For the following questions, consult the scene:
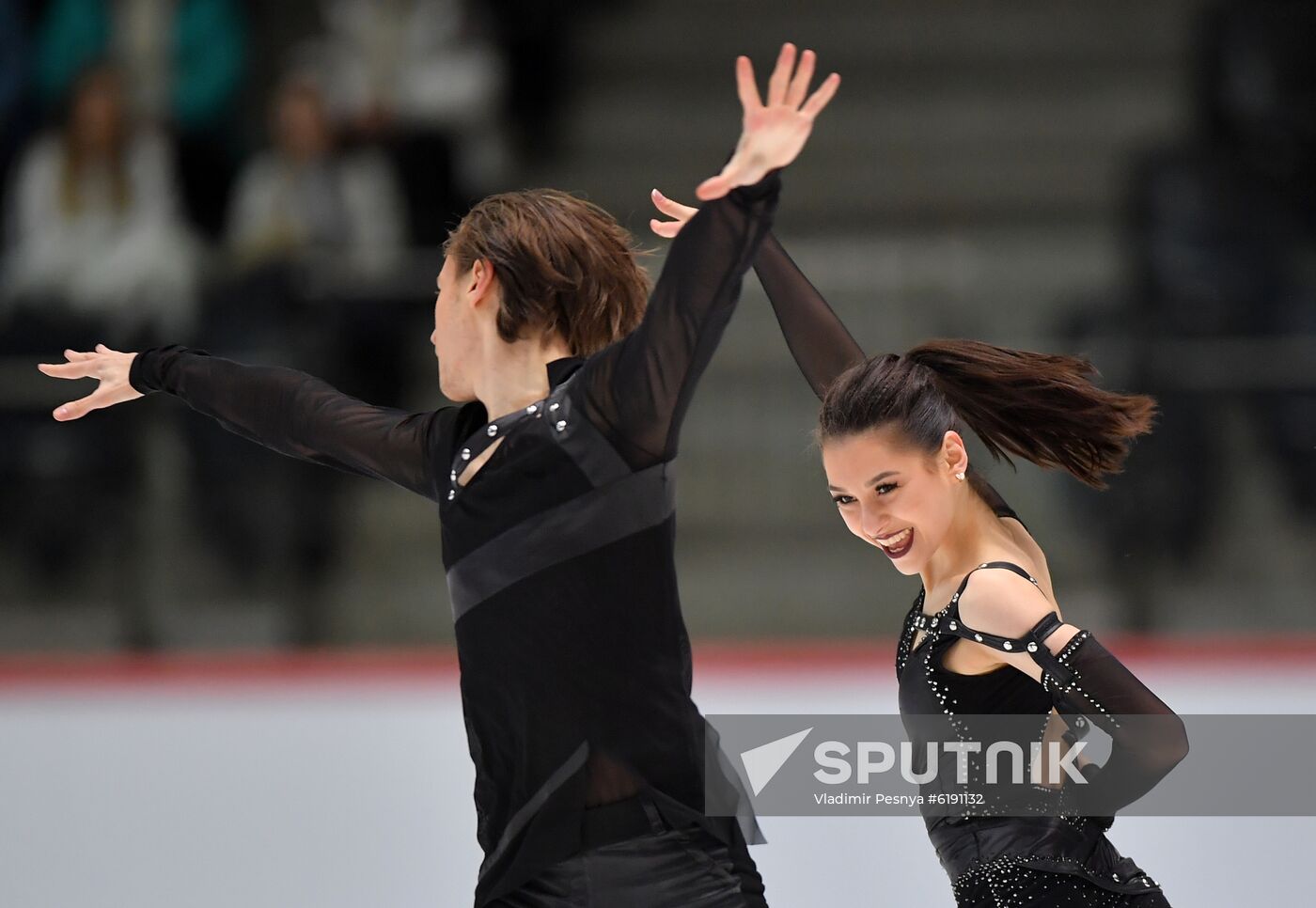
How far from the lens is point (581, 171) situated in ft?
28.7

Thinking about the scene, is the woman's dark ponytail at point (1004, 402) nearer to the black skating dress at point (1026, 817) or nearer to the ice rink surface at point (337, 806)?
the black skating dress at point (1026, 817)

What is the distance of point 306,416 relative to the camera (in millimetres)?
2297

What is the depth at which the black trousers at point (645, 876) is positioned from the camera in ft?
6.47

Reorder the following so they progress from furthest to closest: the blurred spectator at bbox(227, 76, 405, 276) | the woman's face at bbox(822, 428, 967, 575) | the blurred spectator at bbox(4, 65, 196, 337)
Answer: the blurred spectator at bbox(227, 76, 405, 276) < the blurred spectator at bbox(4, 65, 196, 337) < the woman's face at bbox(822, 428, 967, 575)

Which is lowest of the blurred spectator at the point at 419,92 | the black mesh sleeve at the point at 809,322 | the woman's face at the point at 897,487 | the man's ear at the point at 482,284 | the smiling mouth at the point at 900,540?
the smiling mouth at the point at 900,540

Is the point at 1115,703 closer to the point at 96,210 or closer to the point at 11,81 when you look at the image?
the point at 96,210

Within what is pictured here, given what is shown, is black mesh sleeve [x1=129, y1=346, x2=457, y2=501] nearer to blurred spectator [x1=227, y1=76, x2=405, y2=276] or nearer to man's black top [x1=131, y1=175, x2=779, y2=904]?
man's black top [x1=131, y1=175, x2=779, y2=904]

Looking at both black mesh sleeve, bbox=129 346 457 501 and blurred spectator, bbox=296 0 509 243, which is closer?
black mesh sleeve, bbox=129 346 457 501

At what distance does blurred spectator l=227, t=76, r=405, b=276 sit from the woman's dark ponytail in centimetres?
466

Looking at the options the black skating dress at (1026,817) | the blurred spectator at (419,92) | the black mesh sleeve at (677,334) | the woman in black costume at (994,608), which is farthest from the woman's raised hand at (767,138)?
the blurred spectator at (419,92)

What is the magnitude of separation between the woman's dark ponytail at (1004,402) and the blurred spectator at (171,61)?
5.66 metres

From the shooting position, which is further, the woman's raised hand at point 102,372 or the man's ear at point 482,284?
the woman's raised hand at point 102,372

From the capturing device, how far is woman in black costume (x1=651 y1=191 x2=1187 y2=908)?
2035mm

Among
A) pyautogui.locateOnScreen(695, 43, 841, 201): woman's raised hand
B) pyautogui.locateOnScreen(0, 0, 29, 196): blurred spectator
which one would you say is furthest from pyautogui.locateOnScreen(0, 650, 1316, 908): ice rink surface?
pyautogui.locateOnScreen(0, 0, 29, 196): blurred spectator
